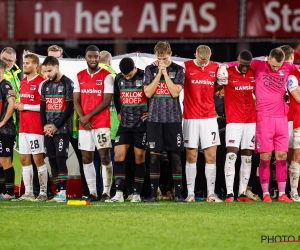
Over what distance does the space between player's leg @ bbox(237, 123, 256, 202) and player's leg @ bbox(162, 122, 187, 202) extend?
0.81 m

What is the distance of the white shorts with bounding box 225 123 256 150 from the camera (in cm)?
1146

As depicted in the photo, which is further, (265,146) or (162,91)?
(265,146)

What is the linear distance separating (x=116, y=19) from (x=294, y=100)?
25.2 feet

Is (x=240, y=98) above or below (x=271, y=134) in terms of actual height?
above

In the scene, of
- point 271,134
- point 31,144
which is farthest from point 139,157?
point 271,134

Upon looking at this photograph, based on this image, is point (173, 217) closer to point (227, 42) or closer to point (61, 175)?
point (61, 175)

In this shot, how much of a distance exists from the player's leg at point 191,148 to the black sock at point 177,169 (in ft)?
0.65

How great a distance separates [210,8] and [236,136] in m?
7.47

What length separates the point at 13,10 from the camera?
62.3ft

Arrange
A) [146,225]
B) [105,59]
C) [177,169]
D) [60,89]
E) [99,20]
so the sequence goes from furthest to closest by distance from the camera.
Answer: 1. [99,20]
2. [105,59]
3. [60,89]
4. [177,169]
5. [146,225]

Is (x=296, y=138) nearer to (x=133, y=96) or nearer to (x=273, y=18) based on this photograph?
(x=133, y=96)

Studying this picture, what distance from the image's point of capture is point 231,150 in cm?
1147

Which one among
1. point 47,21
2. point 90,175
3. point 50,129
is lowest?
point 90,175

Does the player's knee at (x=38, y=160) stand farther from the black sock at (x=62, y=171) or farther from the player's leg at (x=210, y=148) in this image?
the player's leg at (x=210, y=148)
